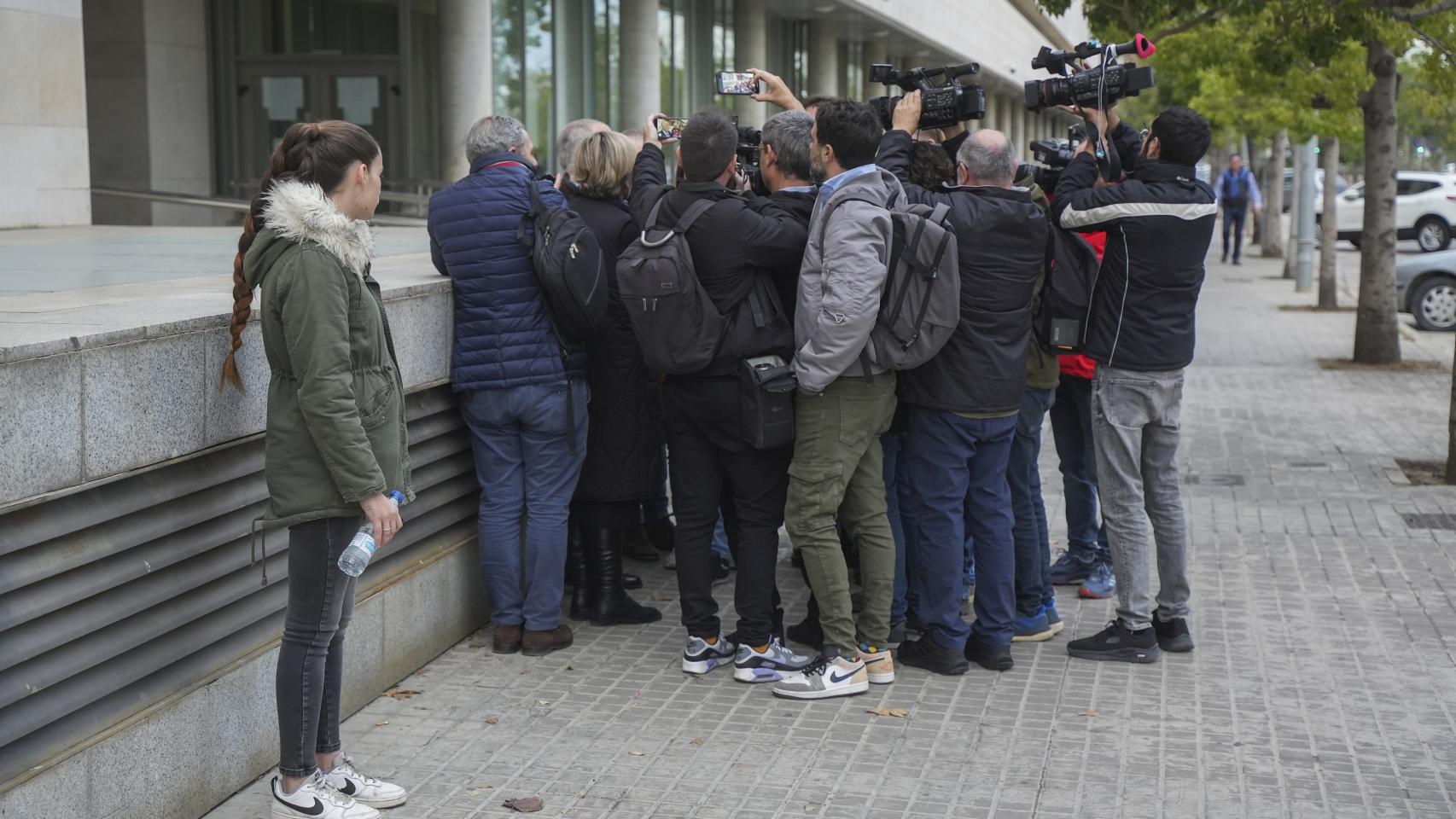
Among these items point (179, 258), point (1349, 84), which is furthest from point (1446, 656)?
point (1349, 84)

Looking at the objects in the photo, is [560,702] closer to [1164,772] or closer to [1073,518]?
[1164,772]

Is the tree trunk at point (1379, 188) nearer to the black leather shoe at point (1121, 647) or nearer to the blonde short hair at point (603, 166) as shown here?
the black leather shoe at point (1121, 647)

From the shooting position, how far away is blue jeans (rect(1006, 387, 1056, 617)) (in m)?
6.42

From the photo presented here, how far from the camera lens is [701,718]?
549 cm

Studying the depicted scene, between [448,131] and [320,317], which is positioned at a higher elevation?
[448,131]

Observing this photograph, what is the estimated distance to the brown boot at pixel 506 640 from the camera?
625 centimetres

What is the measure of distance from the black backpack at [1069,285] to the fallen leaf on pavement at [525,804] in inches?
110

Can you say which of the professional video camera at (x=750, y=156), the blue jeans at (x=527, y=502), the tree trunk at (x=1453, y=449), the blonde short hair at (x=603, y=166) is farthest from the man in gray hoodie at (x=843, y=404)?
the tree trunk at (x=1453, y=449)

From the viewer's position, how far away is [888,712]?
5520 mm

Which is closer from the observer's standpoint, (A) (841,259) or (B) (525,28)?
(A) (841,259)

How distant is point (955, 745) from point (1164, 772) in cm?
67

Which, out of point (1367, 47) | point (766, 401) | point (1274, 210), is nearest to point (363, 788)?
point (766, 401)

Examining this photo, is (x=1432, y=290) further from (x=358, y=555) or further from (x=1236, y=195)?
(x=358, y=555)

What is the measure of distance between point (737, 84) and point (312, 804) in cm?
327
